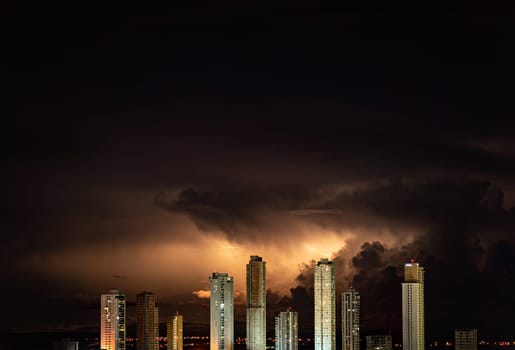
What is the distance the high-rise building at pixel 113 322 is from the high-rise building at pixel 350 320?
16.5m

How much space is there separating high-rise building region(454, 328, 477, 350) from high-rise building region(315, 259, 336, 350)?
84.2 ft

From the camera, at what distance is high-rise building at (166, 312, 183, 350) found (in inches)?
3238

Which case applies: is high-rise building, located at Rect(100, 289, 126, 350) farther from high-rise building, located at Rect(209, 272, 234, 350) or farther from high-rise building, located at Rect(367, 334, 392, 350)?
high-rise building, located at Rect(367, 334, 392, 350)

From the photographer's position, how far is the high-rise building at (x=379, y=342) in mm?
93125

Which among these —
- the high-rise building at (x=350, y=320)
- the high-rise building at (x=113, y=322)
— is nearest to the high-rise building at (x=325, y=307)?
the high-rise building at (x=350, y=320)

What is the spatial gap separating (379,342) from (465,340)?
9.76m

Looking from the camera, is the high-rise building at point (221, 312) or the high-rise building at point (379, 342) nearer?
the high-rise building at point (221, 312)

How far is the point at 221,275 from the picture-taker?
76.8 metres

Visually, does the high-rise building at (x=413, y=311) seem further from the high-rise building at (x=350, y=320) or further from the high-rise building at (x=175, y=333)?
the high-rise building at (x=175, y=333)

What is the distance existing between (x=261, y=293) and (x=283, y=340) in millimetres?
7541

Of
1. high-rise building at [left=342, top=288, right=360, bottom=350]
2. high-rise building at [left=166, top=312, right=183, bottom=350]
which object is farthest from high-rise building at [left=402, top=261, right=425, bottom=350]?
high-rise building at [left=166, top=312, right=183, bottom=350]

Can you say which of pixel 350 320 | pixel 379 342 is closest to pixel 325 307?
pixel 350 320

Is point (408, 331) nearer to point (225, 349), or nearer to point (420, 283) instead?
point (420, 283)

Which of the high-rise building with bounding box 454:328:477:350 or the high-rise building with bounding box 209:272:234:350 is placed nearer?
the high-rise building with bounding box 209:272:234:350
